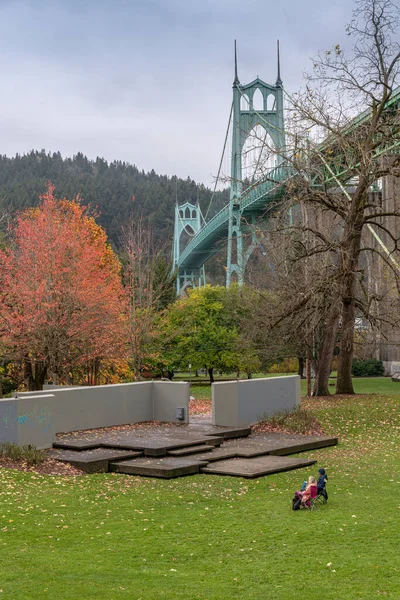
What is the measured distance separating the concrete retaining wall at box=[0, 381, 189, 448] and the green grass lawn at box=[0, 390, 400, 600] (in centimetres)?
175

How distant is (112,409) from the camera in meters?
16.6

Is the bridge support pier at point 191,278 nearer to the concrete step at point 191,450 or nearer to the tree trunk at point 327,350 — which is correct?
the tree trunk at point 327,350

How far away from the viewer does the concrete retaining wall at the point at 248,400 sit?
16.7 metres

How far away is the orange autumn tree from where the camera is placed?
72.1ft

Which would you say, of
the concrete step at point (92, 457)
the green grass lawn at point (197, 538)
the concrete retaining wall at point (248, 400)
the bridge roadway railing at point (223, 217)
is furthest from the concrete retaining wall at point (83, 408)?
the bridge roadway railing at point (223, 217)

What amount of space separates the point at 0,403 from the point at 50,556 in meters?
6.15

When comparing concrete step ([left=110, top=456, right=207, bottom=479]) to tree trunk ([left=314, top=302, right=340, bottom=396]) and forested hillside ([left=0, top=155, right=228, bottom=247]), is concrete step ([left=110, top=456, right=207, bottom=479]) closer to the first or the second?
tree trunk ([left=314, top=302, right=340, bottom=396])

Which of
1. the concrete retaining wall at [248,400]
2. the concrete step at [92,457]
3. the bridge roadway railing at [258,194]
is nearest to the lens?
the concrete step at [92,457]

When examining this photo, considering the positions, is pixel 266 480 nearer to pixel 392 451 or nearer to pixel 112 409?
pixel 392 451

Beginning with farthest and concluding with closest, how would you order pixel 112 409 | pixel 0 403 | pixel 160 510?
pixel 112 409 < pixel 0 403 < pixel 160 510

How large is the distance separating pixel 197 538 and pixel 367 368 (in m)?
39.4

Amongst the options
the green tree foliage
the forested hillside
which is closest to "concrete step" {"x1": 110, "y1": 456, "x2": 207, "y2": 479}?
the green tree foliage

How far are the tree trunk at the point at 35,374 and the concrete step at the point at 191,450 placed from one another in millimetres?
10186

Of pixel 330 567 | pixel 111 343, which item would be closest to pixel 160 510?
pixel 330 567
